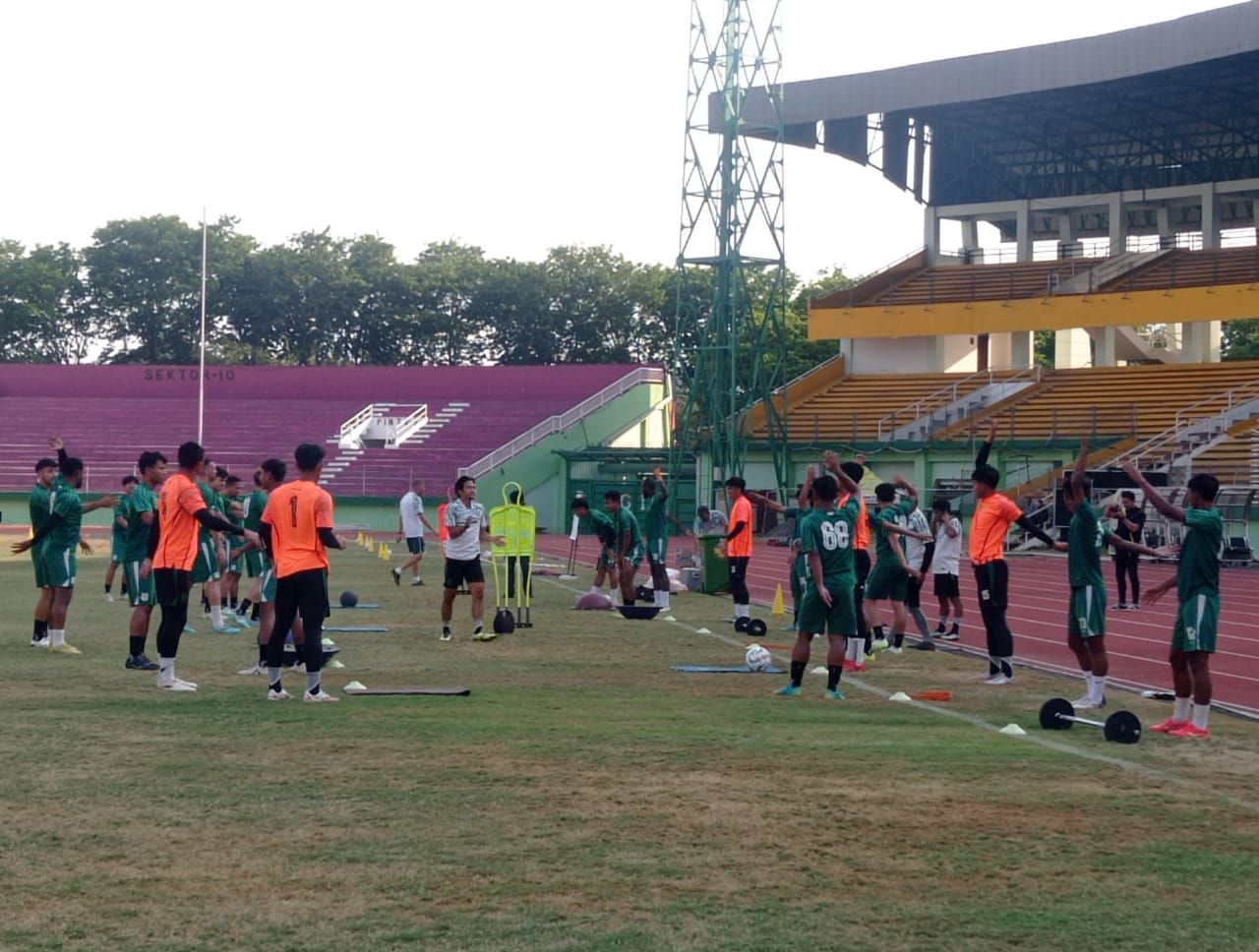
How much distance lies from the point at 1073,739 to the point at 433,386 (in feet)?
204

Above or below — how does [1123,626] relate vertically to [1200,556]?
below

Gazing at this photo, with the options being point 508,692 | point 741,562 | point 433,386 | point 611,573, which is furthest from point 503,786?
point 433,386

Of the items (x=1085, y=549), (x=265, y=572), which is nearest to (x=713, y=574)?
(x=265, y=572)

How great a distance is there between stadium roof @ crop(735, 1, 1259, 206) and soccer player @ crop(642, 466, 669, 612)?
111ft

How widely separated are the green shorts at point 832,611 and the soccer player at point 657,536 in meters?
9.45

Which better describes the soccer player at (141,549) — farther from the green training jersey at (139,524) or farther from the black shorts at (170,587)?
the black shorts at (170,587)

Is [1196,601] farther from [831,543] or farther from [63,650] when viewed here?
[63,650]

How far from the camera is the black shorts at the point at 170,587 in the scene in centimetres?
1345

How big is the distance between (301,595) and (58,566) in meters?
4.83

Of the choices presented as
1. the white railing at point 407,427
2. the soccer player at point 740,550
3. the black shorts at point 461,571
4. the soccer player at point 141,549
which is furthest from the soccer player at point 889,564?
the white railing at point 407,427

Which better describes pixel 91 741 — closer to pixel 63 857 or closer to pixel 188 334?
pixel 63 857

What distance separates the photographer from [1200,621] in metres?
11.5

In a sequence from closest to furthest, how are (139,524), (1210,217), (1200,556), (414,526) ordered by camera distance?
(1200,556)
(139,524)
(414,526)
(1210,217)

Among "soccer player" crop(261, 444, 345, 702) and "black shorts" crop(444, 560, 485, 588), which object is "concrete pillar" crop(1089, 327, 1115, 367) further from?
"soccer player" crop(261, 444, 345, 702)
